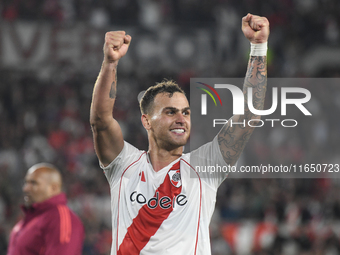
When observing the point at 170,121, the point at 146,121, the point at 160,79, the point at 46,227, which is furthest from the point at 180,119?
the point at 160,79

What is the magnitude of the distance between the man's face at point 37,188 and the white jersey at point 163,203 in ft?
6.04

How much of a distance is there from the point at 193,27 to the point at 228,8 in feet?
5.16

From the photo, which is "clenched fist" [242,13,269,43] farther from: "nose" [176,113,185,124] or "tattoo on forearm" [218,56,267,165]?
"nose" [176,113,185,124]

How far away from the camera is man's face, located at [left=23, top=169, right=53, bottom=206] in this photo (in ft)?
15.1

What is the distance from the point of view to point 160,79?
11.8m

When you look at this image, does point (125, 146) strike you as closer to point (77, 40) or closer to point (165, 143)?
point (165, 143)

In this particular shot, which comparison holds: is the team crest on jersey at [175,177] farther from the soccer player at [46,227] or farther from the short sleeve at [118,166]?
the soccer player at [46,227]

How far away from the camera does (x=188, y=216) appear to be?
2.77m

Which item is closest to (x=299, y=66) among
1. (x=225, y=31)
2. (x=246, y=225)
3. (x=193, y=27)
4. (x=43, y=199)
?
(x=225, y=31)

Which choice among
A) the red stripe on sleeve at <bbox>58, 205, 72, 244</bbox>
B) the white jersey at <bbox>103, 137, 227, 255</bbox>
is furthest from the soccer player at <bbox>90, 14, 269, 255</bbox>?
the red stripe on sleeve at <bbox>58, 205, 72, 244</bbox>

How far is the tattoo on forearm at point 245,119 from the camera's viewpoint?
2.82m

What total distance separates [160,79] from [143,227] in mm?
9187

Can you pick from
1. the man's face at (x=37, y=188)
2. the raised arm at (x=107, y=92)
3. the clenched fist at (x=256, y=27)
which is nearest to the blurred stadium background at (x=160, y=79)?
the man's face at (x=37, y=188)

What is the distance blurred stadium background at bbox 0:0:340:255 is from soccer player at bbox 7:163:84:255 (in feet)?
10.9
